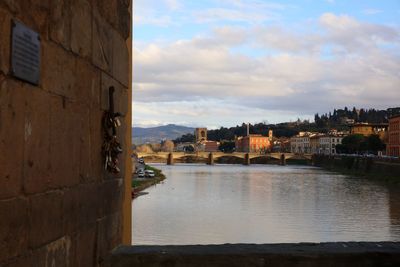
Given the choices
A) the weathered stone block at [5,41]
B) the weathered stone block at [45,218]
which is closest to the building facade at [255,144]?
the weathered stone block at [45,218]

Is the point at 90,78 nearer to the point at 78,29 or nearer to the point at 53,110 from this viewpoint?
the point at 78,29

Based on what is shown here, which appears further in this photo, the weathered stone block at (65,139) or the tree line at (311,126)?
the tree line at (311,126)

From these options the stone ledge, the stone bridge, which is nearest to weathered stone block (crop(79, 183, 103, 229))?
the stone ledge

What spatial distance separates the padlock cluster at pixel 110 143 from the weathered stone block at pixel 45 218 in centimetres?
59

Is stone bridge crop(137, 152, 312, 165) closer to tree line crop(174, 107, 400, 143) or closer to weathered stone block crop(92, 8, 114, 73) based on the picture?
tree line crop(174, 107, 400, 143)

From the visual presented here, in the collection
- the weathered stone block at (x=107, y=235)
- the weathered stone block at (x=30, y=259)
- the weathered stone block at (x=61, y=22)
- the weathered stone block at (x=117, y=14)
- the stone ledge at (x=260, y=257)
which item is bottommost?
the stone ledge at (x=260, y=257)

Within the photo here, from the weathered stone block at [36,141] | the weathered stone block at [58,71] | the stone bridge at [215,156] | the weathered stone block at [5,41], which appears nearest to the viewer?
the weathered stone block at [5,41]

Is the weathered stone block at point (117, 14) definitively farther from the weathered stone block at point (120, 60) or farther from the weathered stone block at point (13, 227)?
the weathered stone block at point (13, 227)

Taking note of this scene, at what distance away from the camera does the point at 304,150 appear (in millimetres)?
125062

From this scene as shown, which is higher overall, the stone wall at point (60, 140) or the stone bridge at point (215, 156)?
the stone wall at point (60, 140)

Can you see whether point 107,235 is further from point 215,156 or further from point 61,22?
point 215,156

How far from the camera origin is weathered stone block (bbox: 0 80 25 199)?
4.95 feet

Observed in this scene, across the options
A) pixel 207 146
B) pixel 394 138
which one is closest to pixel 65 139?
pixel 394 138

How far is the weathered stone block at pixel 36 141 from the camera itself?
5.46ft
